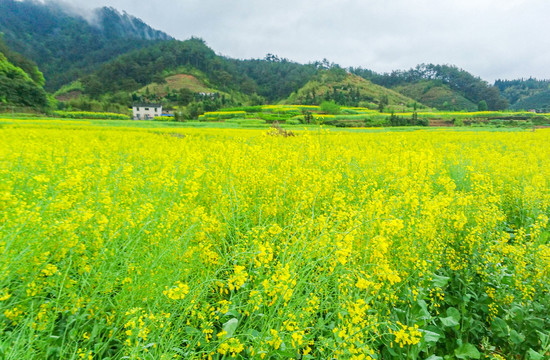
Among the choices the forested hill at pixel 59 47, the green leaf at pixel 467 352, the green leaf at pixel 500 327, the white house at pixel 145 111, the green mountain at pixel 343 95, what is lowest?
the green leaf at pixel 467 352

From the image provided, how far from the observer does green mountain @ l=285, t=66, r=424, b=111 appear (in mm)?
72688

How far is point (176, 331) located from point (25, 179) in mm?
3893

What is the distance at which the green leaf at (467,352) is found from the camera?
2234 millimetres

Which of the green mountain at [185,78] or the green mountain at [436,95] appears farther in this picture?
the green mountain at [185,78]

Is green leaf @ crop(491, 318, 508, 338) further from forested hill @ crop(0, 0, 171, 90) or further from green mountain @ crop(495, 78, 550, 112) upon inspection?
forested hill @ crop(0, 0, 171, 90)

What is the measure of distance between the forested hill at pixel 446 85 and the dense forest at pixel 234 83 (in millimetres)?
326

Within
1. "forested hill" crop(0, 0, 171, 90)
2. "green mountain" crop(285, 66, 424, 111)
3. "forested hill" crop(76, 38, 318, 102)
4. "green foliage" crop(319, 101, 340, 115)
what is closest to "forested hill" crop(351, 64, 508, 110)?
"green mountain" crop(285, 66, 424, 111)

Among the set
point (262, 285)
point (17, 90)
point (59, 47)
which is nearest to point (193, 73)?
point (17, 90)

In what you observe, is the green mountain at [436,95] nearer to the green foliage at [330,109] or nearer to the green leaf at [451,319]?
the green foliage at [330,109]

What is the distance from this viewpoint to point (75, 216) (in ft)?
7.06

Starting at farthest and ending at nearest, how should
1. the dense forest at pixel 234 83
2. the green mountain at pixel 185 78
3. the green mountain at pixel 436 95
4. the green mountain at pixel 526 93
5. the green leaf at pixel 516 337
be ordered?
1. the green mountain at pixel 185 78
2. the green mountain at pixel 436 95
3. the green mountain at pixel 526 93
4. the dense forest at pixel 234 83
5. the green leaf at pixel 516 337

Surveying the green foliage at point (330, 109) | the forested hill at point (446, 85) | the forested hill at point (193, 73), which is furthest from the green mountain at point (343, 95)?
the forested hill at point (446, 85)

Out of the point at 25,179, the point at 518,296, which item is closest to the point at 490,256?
the point at 518,296

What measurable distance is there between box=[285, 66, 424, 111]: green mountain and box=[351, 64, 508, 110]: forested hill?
70.1ft
